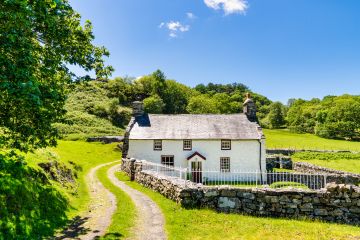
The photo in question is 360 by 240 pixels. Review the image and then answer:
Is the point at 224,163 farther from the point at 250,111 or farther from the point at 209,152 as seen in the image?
the point at 250,111

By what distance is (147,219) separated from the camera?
636 inches

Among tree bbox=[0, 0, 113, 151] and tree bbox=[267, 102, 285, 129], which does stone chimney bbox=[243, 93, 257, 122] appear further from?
tree bbox=[267, 102, 285, 129]

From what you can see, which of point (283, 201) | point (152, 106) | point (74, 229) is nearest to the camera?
point (74, 229)

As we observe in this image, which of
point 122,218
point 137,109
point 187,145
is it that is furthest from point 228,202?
point 137,109

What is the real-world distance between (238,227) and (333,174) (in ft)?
72.1

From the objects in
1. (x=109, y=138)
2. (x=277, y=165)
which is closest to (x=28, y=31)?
(x=277, y=165)

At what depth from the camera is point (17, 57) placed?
1052 cm

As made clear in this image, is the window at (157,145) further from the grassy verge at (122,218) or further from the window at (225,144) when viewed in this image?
the grassy verge at (122,218)

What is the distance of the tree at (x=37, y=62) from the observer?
9.68 metres

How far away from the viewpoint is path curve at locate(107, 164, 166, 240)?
13.6 m

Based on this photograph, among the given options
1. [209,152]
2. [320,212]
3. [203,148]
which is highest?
[203,148]

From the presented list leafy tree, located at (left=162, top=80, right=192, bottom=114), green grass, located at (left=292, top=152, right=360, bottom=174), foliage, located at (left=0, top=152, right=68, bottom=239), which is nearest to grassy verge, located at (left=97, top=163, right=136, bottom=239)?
foliage, located at (left=0, top=152, right=68, bottom=239)

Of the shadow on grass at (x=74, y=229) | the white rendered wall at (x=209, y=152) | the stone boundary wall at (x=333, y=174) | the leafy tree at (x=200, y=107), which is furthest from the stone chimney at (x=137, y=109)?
the leafy tree at (x=200, y=107)

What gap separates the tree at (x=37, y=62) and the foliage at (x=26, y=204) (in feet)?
4.65
